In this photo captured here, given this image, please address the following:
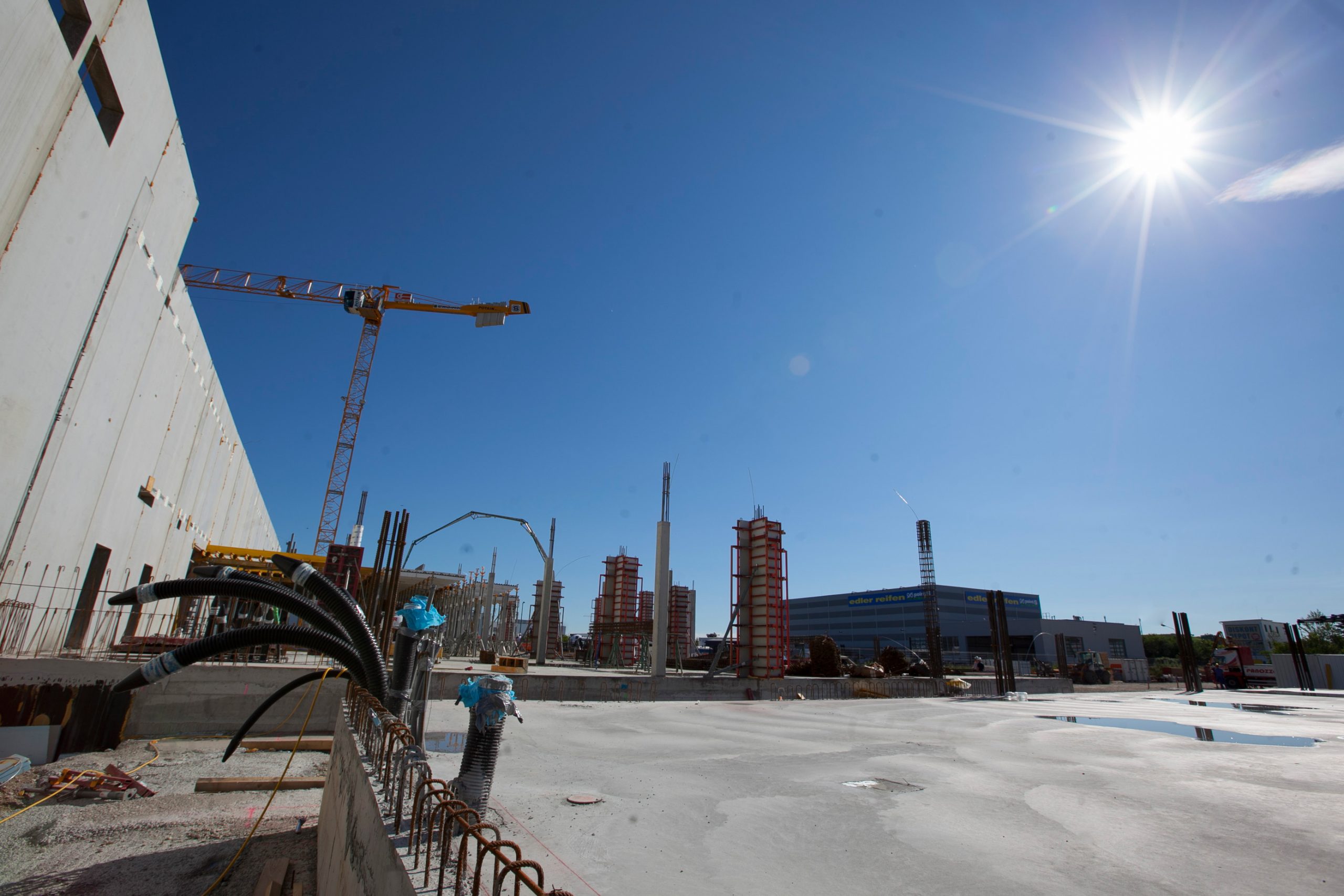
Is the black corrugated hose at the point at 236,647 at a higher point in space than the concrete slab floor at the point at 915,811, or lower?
higher

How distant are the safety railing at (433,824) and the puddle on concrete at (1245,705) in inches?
1110

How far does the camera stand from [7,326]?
1166 centimetres

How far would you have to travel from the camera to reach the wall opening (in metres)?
16.4

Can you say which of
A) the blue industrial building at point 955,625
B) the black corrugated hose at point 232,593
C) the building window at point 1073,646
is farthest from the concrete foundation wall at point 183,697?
the building window at point 1073,646

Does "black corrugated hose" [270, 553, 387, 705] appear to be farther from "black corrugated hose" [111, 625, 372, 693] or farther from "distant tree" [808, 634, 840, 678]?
"distant tree" [808, 634, 840, 678]

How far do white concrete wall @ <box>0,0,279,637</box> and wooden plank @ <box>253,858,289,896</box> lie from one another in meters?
11.7

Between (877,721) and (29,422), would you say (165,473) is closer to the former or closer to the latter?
(29,422)

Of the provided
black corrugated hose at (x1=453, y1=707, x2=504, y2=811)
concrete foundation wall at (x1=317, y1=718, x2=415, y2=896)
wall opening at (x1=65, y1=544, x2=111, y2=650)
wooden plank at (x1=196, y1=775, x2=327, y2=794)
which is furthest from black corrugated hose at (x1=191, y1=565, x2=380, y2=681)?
wall opening at (x1=65, y1=544, x2=111, y2=650)

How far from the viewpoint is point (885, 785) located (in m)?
8.05

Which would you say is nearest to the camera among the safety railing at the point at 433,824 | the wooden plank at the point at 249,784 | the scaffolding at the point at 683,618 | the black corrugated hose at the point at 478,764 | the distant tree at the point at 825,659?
the safety railing at the point at 433,824

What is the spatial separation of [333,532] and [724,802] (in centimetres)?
5545

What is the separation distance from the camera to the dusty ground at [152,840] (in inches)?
260

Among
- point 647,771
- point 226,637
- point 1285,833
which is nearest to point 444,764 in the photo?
point 647,771

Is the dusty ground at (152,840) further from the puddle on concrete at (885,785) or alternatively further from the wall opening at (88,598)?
the wall opening at (88,598)
